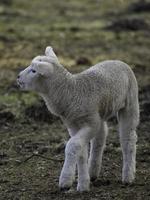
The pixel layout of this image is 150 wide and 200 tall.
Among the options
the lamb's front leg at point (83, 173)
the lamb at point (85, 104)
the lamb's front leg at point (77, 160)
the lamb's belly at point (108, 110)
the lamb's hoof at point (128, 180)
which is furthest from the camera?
the lamb's hoof at point (128, 180)

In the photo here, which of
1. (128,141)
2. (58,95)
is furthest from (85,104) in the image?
(128,141)

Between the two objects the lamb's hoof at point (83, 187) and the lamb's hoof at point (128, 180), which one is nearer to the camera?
the lamb's hoof at point (83, 187)

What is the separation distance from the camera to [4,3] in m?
33.4

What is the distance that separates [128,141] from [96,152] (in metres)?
0.40

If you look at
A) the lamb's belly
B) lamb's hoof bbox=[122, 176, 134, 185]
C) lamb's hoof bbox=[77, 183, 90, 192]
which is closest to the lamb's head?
the lamb's belly

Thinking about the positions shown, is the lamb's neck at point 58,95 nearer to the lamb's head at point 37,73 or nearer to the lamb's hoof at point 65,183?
the lamb's head at point 37,73

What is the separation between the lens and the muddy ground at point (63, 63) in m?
8.68

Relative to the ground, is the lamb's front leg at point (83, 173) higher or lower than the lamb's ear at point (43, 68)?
lower

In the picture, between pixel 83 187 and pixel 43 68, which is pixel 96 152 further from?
pixel 43 68

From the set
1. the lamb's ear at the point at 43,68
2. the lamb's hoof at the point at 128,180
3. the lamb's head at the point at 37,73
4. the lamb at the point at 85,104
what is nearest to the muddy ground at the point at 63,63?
the lamb's hoof at the point at 128,180

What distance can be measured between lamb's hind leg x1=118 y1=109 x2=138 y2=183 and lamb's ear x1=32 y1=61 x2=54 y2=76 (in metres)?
1.15

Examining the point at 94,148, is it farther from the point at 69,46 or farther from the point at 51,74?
the point at 69,46

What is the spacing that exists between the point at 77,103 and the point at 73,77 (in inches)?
15.7

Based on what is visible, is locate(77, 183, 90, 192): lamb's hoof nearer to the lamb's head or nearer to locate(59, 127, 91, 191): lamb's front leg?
locate(59, 127, 91, 191): lamb's front leg
